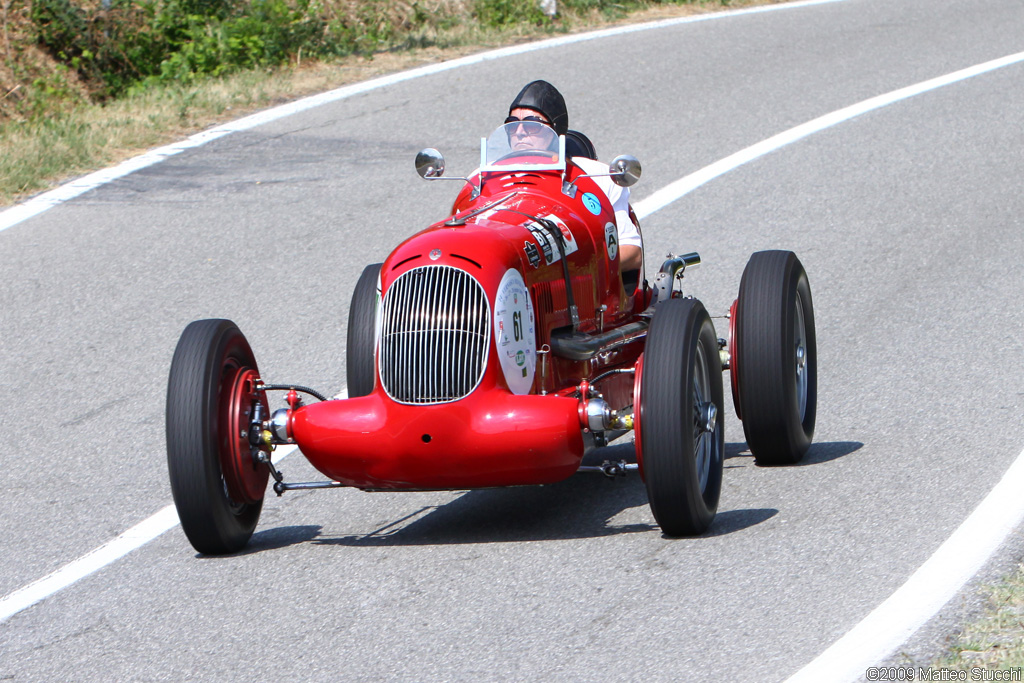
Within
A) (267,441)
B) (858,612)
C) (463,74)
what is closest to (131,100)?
(463,74)

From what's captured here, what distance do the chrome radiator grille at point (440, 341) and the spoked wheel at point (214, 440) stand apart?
71cm

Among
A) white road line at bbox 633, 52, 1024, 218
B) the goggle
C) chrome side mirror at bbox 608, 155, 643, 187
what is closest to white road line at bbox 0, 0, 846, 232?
white road line at bbox 633, 52, 1024, 218

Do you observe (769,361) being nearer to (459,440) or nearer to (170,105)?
(459,440)

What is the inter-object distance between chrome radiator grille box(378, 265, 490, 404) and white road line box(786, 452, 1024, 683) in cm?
173

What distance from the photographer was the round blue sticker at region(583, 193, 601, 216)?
654 centimetres

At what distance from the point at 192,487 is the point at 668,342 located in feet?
6.20

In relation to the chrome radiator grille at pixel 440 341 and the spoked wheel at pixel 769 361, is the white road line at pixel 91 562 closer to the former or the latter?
the chrome radiator grille at pixel 440 341

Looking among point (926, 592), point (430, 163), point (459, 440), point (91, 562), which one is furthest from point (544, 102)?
point (926, 592)

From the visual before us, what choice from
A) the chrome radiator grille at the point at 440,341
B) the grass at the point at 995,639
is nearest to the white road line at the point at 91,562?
the chrome radiator grille at the point at 440,341

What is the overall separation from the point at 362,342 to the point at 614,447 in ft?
4.95

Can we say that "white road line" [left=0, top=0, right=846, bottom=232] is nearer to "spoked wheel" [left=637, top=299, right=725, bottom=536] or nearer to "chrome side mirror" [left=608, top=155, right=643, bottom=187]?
"chrome side mirror" [left=608, top=155, right=643, bottom=187]

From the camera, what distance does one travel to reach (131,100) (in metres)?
14.5

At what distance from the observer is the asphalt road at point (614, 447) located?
4.73 m

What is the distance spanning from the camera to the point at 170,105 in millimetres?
13773
